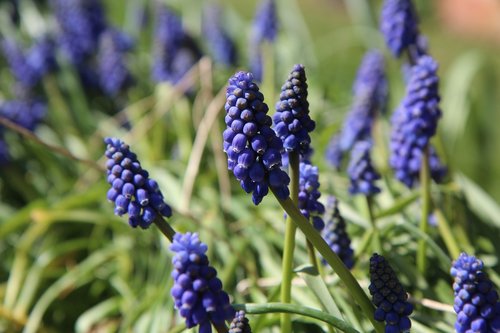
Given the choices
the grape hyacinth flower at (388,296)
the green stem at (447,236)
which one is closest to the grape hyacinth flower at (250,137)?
the grape hyacinth flower at (388,296)

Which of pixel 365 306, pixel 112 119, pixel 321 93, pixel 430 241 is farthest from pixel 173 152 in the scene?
pixel 365 306

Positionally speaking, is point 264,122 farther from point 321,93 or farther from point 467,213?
point 321,93

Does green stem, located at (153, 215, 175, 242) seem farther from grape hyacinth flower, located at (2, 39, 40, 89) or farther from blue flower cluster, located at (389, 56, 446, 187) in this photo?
grape hyacinth flower, located at (2, 39, 40, 89)

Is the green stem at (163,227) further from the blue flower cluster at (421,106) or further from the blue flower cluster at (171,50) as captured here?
the blue flower cluster at (171,50)

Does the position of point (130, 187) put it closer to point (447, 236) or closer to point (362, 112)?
point (447, 236)

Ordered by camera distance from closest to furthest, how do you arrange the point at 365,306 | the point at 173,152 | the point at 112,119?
the point at 365,306, the point at 173,152, the point at 112,119
